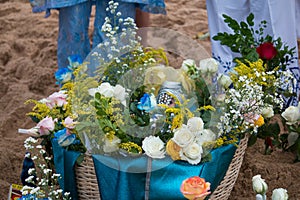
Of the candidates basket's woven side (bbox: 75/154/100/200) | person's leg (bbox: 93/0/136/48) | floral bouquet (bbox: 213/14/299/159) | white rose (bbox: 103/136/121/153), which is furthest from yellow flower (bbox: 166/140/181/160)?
person's leg (bbox: 93/0/136/48)

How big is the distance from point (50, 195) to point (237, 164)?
26.3 inches

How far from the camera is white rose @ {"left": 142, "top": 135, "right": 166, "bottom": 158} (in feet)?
5.59

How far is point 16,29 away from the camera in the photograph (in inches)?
159

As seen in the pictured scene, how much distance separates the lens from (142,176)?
1.76 metres

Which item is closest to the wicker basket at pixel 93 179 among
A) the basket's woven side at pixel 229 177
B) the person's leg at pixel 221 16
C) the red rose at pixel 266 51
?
the basket's woven side at pixel 229 177

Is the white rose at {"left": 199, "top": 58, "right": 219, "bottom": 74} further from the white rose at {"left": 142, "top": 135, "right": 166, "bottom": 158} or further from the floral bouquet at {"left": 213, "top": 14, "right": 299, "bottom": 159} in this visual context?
the white rose at {"left": 142, "top": 135, "right": 166, "bottom": 158}

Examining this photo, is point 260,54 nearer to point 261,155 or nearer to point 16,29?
point 261,155

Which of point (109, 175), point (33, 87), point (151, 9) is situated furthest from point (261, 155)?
point (33, 87)

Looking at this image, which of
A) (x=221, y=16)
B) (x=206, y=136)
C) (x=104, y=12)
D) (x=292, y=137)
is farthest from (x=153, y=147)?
(x=221, y=16)

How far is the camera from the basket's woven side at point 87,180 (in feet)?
6.04

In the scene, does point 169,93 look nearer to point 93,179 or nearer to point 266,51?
point 93,179

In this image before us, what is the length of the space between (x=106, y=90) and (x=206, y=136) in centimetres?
35

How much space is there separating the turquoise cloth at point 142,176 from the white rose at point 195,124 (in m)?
0.11

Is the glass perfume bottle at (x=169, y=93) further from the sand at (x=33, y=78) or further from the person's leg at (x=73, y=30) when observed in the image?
the person's leg at (x=73, y=30)
